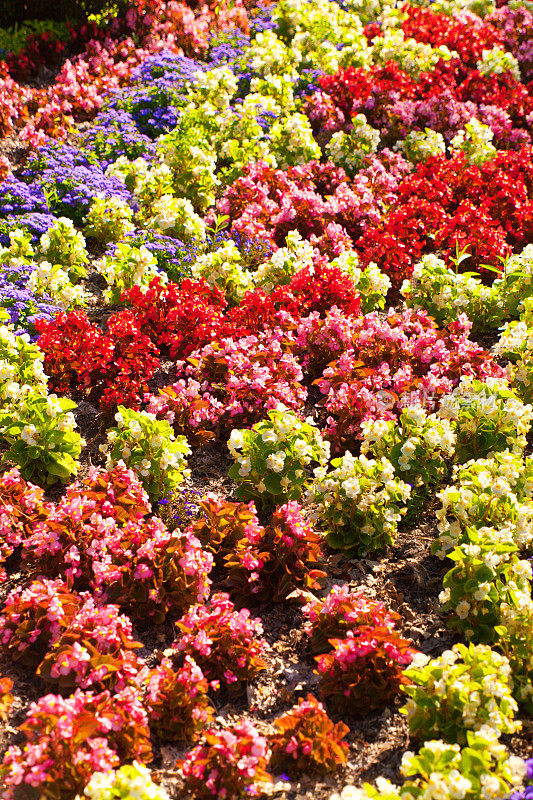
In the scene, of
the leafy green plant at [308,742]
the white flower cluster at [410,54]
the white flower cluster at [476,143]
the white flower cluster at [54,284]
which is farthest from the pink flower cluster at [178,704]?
the white flower cluster at [410,54]

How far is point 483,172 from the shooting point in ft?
26.4

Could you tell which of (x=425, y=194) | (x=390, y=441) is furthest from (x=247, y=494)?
(x=425, y=194)

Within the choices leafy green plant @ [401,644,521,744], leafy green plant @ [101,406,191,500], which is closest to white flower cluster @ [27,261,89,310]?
leafy green plant @ [101,406,191,500]

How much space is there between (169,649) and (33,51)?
29.1 feet

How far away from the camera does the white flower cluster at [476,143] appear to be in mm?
8312

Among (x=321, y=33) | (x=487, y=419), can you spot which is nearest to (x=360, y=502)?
(x=487, y=419)

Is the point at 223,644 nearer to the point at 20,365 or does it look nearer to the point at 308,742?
the point at 308,742

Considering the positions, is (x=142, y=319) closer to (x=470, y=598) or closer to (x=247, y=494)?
(x=247, y=494)

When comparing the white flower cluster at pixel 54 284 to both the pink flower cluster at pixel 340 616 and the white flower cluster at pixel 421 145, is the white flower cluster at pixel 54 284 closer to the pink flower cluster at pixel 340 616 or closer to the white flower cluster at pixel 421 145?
the pink flower cluster at pixel 340 616

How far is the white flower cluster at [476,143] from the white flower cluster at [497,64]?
2.10m

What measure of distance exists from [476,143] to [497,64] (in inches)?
101

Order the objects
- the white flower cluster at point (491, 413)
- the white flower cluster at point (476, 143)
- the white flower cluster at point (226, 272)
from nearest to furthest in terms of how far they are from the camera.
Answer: the white flower cluster at point (491, 413), the white flower cluster at point (226, 272), the white flower cluster at point (476, 143)

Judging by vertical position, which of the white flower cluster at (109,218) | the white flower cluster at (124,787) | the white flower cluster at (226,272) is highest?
the white flower cluster at (109,218)

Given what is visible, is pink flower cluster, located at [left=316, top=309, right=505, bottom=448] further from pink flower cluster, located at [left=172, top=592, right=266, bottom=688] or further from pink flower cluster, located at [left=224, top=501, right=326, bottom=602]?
pink flower cluster, located at [left=172, top=592, right=266, bottom=688]
